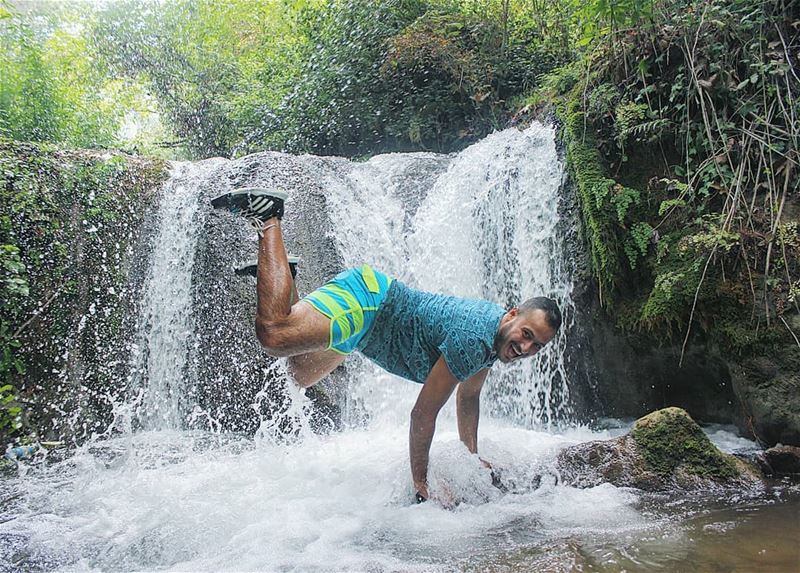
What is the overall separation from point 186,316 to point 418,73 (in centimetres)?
582

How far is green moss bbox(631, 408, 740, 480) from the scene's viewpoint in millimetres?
3479

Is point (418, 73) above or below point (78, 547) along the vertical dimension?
above

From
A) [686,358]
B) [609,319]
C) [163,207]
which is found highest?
[163,207]

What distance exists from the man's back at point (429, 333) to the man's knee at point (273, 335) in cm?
62

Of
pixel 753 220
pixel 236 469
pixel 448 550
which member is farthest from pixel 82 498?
pixel 753 220

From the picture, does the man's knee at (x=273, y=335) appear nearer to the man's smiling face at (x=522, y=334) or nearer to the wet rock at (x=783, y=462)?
the man's smiling face at (x=522, y=334)

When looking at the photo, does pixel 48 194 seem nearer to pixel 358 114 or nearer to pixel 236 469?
pixel 236 469

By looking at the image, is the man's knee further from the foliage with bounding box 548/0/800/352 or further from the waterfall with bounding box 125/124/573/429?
the foliage with bounding box 548/0/800/352

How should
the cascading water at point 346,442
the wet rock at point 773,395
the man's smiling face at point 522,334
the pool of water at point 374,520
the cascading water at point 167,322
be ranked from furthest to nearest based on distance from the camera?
the cascading water at point 167,322 < the wet rock at point 773,395 < the man's smiling face at point 522,334 < the cascading water at point 346,442 < the pool of water at point 374,520

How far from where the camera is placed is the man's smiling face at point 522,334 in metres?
2.95

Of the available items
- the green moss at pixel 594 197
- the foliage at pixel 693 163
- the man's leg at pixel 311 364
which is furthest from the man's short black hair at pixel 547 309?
the green moss at pixel 594 197

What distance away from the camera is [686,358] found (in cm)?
527

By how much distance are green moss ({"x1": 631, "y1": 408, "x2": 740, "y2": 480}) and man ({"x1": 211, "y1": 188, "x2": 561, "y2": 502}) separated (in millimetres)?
1142

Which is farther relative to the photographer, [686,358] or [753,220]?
[686,358]
